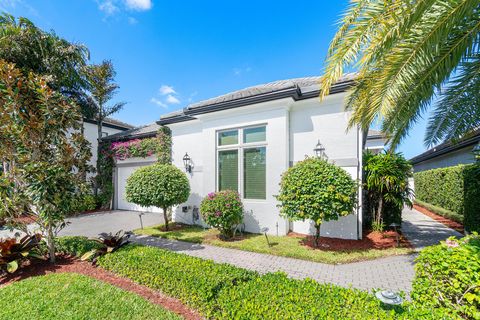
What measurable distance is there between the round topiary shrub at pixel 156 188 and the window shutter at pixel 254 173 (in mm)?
2690

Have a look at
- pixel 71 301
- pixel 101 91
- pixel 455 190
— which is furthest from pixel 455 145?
pixel 101 91

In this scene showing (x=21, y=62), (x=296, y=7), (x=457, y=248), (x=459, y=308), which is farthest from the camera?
(x=21, y=62)

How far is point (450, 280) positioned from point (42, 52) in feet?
59.6

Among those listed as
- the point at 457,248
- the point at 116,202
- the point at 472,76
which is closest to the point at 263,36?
the point at 472,76

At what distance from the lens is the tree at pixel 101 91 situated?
46.8ft

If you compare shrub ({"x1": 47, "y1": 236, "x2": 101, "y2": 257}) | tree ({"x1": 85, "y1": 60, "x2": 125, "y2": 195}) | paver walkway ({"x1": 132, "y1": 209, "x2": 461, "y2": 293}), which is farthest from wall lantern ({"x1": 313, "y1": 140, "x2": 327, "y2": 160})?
tree ({"x1": 85, "y1": 60, "x2": 125, "y2": 195})

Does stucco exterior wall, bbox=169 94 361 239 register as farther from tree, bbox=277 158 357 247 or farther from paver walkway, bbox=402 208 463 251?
paver walkway, bbox=402 208 463 251

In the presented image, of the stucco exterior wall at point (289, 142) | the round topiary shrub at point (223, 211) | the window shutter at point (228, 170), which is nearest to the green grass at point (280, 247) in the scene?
the round topiary shrub at point (223, 211)

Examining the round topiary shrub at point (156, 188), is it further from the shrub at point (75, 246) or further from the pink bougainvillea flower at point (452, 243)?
the pink bougainvillea flower at point (452, 243)

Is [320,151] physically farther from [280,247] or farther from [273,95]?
[280,247]

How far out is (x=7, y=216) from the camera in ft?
17.7

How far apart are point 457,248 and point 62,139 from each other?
8031mm

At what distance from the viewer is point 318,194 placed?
230 inches

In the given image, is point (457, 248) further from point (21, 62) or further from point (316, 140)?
point (21, 62)
